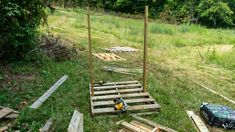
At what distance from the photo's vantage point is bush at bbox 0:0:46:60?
5906 millimetres

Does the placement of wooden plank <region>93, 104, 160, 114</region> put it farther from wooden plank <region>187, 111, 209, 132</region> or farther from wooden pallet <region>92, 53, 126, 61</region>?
wooden pallet <region>92, 53, 126, 61</region>

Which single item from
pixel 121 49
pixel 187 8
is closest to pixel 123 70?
pixel 121 49

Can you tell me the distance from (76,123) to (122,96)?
Result: 57.1 inches

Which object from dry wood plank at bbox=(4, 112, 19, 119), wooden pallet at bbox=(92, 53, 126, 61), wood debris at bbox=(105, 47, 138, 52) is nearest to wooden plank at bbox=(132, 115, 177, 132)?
dry wood plank at bbox=(4, 112, 19, 119)

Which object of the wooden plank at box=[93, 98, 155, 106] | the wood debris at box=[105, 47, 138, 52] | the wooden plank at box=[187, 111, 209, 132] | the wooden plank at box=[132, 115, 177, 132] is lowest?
the wooden plank at box=[187, 111, 209, 132]

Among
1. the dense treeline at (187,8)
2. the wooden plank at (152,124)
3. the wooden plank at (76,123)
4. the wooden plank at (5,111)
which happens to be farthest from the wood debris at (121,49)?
the dense treeline at (187,8)

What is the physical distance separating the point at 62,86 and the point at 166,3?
2681 centimetres

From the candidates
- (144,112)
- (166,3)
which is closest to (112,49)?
(144,112)

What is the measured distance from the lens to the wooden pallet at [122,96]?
470 centimetres

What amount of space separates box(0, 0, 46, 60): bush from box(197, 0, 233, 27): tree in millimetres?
23778

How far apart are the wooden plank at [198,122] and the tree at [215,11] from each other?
24624 mm

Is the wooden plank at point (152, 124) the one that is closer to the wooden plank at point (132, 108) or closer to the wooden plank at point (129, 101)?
the wooden plank at point (132, 108)

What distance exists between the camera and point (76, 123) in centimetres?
394

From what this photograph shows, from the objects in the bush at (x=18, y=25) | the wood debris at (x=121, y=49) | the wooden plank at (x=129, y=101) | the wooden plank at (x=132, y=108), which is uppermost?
the bush at (x=18, y=25)
